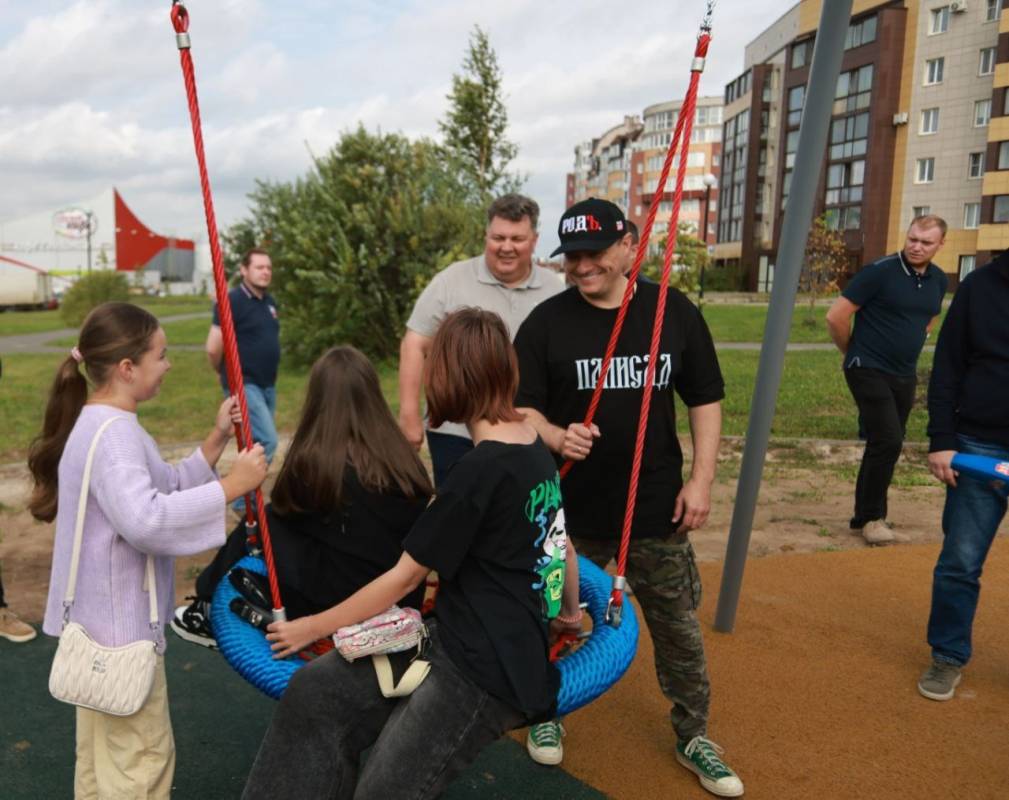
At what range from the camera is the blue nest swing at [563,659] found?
2062 mm

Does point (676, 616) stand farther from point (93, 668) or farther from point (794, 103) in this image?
point (794, 103)

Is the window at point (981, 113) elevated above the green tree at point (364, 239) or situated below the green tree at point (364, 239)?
above

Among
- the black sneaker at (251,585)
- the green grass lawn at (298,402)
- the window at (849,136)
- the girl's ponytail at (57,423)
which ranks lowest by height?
the green grass lawn at (298,402)

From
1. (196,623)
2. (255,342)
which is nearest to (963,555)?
(196,623)

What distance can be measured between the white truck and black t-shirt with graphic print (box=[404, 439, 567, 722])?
167ft

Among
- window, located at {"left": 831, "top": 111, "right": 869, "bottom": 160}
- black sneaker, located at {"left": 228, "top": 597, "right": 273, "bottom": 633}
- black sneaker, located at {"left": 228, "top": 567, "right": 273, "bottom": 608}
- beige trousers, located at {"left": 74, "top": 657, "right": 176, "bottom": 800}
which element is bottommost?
beige trousers, located at {"left": 74, "top": 657, "right": 176, "bottom": 800}

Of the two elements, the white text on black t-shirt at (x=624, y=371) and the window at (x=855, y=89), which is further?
the window at (x=855, y=89)

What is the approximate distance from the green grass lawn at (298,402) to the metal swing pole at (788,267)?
3.37 metres

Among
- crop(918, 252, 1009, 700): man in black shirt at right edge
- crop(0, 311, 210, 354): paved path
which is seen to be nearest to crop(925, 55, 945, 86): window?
crop(0, 311, 210, 354): paved path

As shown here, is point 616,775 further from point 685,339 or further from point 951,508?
point 951,508

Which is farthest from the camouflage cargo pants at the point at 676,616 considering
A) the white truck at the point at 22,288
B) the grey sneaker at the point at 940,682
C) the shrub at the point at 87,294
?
the white truck at the point at 22,288

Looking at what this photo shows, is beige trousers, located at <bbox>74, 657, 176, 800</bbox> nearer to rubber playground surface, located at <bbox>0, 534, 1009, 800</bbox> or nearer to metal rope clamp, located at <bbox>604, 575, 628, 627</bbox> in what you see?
rubber playground surface, located at <bbox>0, 534, 1009, 800</bbox>

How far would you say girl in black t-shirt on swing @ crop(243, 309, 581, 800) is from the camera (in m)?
1.90

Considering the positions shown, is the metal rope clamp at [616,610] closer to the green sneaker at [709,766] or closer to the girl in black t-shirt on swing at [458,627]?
the girl in black t-shirt on swing at [458,627]
